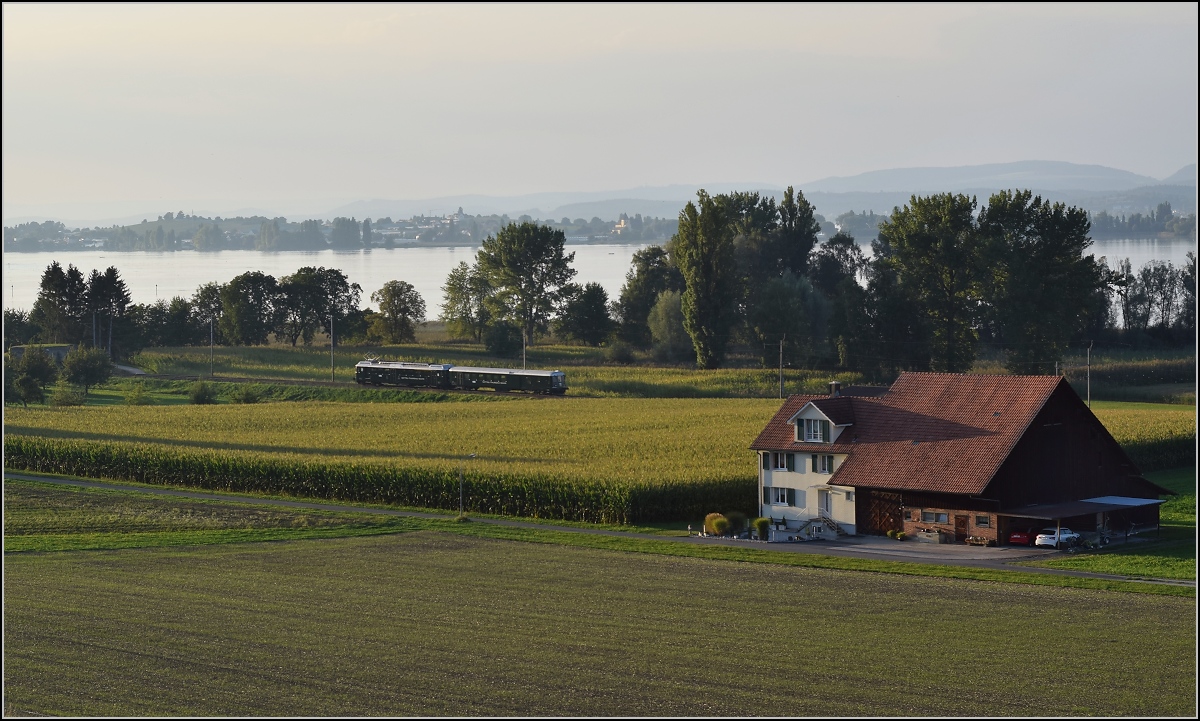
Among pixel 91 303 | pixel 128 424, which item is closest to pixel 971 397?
pixel 128 424

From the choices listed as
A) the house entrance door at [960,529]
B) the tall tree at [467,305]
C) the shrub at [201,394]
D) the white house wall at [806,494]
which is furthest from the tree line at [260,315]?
the house entrance door at [960,529]

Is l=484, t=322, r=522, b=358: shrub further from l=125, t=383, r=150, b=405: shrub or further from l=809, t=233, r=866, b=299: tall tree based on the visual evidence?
l=809, t=233, r=866, b=299: tall tree

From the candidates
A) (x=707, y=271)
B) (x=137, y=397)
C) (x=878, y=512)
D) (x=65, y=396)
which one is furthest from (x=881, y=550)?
(x=65, y=396)

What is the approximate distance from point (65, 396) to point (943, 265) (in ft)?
207

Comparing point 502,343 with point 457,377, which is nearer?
point 457,377

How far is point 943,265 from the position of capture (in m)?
101

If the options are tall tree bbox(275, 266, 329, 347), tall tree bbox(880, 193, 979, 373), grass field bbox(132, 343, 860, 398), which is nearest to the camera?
grass field bbox(132, 343, 860, 398)

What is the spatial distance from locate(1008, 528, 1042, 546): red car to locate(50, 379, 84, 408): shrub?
71.9 meters

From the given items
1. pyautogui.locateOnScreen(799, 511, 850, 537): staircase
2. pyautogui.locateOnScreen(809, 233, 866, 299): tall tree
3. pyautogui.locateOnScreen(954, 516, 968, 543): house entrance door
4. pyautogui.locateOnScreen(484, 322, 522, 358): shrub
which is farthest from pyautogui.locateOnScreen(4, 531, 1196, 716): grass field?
pyautogui.locateOnScreen(809, 233, 866, 299): tall tree

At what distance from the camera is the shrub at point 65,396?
9762 centimetres

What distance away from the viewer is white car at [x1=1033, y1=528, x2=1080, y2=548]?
45.2m

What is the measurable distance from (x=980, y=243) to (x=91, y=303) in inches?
2989

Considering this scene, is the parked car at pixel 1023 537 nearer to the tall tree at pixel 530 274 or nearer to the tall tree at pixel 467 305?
the tall tree at pixel 530 274

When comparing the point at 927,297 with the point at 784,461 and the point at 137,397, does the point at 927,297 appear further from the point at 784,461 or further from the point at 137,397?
the point at 137,397
